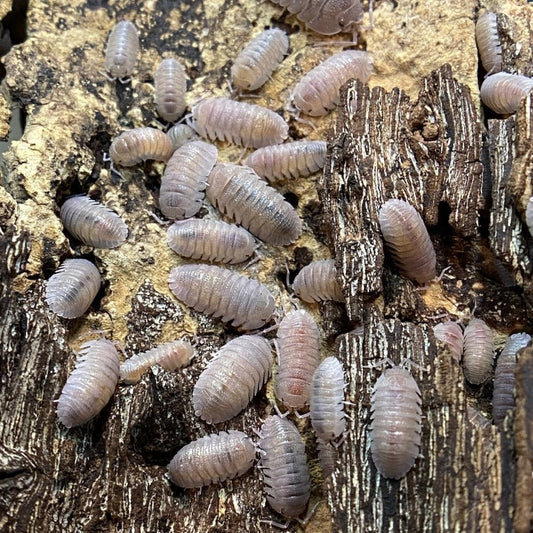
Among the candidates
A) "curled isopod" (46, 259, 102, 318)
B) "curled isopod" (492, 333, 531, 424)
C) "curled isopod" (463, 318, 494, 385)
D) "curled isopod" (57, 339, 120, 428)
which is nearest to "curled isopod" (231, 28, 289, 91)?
"curled isopod" (46, 259, 102, 318)

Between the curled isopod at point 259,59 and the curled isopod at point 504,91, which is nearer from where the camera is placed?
the curled isopod at point 504,91

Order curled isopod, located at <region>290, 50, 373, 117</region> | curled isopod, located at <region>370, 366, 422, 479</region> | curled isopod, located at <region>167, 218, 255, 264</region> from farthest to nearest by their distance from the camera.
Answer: curled isopod, located at <region>290, 50, 373, 117</region> → curled isopod, located at <region>167, 218, 255, 264</region> → curled isopod, located at <region>370, 366, 422, 479</region>

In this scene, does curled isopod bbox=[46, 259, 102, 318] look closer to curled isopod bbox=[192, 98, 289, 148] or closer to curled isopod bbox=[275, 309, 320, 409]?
curled isopod bbox=[275, 309, 320, 409]

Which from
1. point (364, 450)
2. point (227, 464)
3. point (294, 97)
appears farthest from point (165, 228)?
point (364, 450)

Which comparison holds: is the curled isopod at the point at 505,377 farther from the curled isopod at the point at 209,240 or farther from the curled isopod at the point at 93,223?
the curled isopod at the point at 93,223

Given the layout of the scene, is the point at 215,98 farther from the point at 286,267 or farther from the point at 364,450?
the point at 364,450

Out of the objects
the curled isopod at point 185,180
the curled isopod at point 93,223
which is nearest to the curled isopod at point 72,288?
the curled isopod at point 93,223
